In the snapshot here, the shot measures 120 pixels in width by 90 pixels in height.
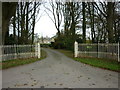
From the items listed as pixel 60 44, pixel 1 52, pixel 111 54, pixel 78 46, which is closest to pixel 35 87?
pixel 1 52

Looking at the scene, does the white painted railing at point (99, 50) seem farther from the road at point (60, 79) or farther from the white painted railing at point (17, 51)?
the white painted railing at point (17, 51)

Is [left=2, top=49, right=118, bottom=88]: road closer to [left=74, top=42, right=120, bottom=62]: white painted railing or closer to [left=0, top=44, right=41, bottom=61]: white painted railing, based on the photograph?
[left=74, top=42, right=120, bottom=62]: white painted railing

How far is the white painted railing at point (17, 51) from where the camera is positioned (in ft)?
44.6

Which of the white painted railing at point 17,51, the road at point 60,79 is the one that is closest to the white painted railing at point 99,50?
the road at point 60,79

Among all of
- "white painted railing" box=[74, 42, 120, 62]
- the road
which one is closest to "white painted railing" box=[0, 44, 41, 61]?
"white painted railing" box=[74, 42, 120, 62]

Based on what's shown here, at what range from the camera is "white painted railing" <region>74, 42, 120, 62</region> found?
1289cm

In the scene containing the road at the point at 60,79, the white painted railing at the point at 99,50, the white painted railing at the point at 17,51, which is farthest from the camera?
the white painted railing at the point at 17,51

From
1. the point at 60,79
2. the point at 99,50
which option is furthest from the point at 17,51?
the point at 60,79

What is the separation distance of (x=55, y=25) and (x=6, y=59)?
967 inches

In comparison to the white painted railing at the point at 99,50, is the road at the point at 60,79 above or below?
below

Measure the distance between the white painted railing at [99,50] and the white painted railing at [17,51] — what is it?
4.90m

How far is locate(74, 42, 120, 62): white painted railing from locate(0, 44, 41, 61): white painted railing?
4.90 meters

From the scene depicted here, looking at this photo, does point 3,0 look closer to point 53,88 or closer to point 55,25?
point 53,88

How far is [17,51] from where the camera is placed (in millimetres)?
15188
